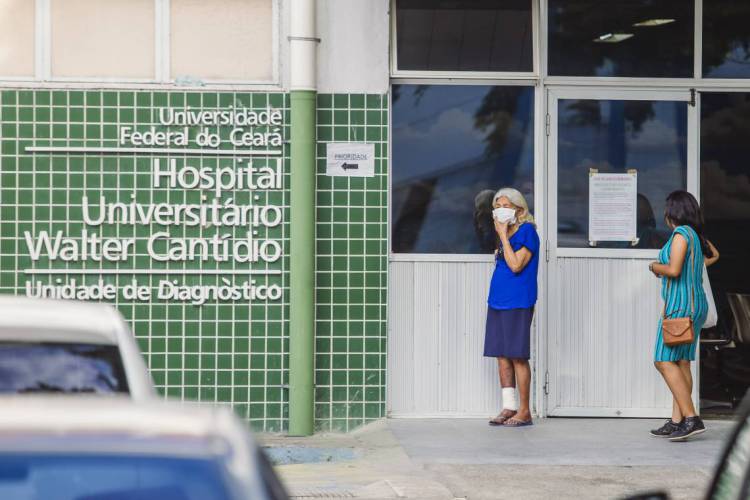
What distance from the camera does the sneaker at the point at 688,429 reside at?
10.2m

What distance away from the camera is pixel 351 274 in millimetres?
10898

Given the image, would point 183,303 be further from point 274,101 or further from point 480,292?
point 480,292

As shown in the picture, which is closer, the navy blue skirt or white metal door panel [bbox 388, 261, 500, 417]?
the navy blue skirt

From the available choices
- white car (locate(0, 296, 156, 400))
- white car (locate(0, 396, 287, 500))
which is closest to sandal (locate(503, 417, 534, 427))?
white car (locate(0, 296, 156, 400))

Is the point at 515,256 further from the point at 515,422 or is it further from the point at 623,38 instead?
the point at 623,38

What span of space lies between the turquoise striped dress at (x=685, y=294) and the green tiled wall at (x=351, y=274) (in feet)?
7.42

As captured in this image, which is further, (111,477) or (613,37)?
(613,37)

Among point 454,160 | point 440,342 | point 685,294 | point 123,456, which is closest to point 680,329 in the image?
point 685,294

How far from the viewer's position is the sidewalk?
8.61 metres

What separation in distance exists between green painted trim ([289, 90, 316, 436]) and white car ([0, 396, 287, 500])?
25.1 feet

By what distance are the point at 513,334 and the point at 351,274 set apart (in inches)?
55.1

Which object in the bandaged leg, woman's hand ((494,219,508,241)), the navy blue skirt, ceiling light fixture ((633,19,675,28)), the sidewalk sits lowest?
the sidewalk

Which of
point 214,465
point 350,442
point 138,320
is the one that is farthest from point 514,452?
point 214,465

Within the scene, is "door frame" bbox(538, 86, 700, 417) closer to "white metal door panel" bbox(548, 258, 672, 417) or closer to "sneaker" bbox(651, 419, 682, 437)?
"white metal door panel" bbox(548, 258, 672, 417)
